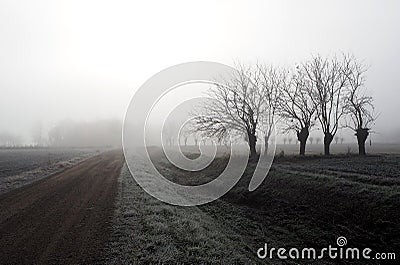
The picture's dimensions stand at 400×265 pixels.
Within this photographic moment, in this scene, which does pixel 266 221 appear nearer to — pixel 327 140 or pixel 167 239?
pixel 167 239

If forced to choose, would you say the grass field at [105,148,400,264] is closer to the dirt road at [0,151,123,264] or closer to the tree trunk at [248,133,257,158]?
the dirt road at [0,151,123,264]

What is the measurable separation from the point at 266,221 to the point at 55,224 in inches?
382

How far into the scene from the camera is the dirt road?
7.73m

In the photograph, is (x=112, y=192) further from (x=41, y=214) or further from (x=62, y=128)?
(x=62, y=128)

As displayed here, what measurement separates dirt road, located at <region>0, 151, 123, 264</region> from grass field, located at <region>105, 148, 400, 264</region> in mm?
669

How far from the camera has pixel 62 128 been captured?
552 ft

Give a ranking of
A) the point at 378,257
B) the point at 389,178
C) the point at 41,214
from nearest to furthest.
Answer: the point at 378,257 < the point at 41,214 < the point at 389,178

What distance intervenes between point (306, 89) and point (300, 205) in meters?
23.5

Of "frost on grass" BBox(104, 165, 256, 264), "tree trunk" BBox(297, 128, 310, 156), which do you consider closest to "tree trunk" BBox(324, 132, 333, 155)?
"tree trunk" BBox(297, 128, 310, 156)

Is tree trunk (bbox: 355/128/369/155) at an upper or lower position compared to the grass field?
upper

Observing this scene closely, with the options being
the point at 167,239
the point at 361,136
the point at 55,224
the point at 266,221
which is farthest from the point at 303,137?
the point at 55,224

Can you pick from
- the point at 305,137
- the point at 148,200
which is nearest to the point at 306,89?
the point at 305,137

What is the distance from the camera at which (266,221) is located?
1466 centimetres

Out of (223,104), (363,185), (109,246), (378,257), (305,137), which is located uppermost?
(223,104)
